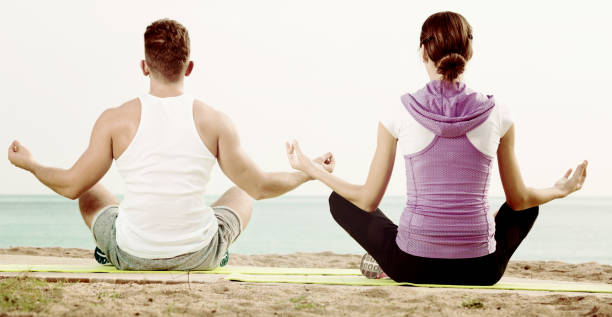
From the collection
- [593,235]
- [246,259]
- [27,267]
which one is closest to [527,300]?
[27,267]

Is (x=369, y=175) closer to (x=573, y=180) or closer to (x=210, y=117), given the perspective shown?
(x=210, y=117)

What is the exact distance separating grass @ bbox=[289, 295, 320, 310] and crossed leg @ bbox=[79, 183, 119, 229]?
1.54m

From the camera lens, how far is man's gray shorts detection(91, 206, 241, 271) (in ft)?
12.6

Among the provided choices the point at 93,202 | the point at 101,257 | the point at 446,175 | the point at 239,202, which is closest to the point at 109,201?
the point at 93,202

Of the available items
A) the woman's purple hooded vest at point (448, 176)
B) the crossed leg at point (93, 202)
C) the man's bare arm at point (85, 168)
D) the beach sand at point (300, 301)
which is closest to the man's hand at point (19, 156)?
the man's bare arm at point (85, 168)

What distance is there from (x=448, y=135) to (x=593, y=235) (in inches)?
659

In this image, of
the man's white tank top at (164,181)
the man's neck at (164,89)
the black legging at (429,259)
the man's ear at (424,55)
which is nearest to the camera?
the man's ear at (424,55)

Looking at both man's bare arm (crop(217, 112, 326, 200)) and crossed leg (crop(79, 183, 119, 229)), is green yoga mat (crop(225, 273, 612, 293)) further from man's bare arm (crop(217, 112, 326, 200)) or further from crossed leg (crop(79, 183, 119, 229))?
crossed leg (crop(79, 183, 119, 229))

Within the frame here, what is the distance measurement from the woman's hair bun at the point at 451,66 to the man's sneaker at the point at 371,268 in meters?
1.29

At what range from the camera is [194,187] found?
3.63 meters

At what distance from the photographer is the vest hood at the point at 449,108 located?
3.08m

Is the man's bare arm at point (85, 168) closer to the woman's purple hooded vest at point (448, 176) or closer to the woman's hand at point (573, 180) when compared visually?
the woman's purple hooded vest at point (448, 176)

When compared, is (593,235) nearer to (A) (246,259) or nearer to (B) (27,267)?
(A) (246,259)

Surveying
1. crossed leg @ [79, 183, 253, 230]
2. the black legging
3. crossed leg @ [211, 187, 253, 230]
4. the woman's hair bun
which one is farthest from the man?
the woman's hair bun
